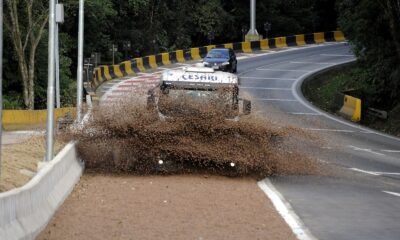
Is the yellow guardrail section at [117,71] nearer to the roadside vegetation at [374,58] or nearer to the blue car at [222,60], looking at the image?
the blue car at [222,60]

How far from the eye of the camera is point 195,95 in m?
17.5

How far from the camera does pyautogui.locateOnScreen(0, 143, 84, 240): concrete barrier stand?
8.42 m

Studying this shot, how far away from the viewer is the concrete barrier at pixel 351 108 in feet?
108

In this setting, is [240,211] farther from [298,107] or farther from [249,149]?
[298,107]

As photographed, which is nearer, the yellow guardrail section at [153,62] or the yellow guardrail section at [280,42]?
the yellow guardrail section at [153,62]

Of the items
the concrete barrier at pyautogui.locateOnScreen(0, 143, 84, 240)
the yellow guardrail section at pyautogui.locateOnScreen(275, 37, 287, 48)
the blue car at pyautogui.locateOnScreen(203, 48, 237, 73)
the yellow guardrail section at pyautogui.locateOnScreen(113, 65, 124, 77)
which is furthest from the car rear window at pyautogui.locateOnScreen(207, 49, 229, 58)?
the concrete barrier at pyautogui.locateOnScreen(0, 143, 84, 240)

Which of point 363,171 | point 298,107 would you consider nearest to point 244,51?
point 298,107

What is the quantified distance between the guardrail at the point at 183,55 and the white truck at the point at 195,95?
52.1 ft

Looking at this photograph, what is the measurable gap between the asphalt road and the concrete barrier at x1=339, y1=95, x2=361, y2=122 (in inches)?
39.6

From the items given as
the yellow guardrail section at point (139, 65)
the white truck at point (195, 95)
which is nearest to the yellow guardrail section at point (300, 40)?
the yellow guardrail section at point (139, 65)

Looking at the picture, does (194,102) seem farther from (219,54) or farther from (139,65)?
(139,65)

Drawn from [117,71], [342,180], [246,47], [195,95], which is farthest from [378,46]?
[195,95]

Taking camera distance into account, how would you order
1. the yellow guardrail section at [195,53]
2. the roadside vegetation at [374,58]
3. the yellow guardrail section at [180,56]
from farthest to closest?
1. the yellow guardrail section at [195,53]
2. the yellow guardrail section at [180,56]
3. the roadside vegetation at [374,58]

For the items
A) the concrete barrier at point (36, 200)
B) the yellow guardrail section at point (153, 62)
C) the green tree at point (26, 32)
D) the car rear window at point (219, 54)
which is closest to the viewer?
the concrete barrier at point (36, 200)
